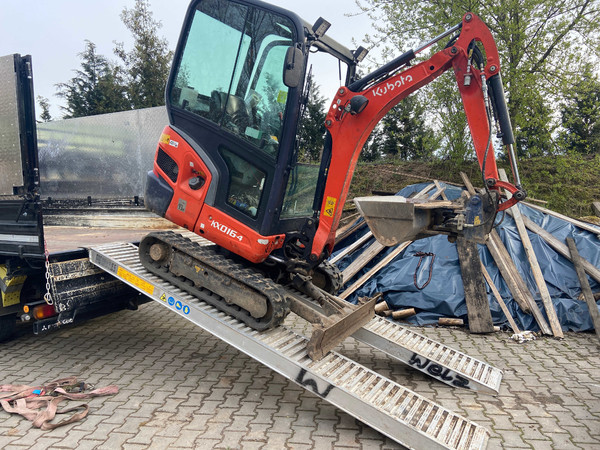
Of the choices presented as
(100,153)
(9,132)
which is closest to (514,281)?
(9,132)

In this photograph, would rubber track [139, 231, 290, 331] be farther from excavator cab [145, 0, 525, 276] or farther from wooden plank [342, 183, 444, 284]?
wooden plank [342, 183, 444, 284]

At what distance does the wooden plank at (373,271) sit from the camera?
6.68m

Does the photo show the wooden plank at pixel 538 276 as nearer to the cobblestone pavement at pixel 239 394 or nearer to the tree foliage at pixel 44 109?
the cobblestone pavement at pixel 239 394

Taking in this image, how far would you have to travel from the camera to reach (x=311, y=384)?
3406 millimetres

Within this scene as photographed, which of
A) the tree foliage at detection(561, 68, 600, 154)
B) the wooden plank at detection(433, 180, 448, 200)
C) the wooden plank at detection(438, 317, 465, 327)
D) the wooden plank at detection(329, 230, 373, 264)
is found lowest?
the wooden plank at detection(438, 317, 465, 327)

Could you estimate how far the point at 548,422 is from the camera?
350 centimetres

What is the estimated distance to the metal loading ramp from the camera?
10.1ft

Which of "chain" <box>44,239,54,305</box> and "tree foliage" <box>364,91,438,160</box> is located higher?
"tree foliage" <box>364,91,438,160</box>

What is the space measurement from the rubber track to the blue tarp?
284 cm

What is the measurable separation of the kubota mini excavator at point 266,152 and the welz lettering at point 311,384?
8.1 inches

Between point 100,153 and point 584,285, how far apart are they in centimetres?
989

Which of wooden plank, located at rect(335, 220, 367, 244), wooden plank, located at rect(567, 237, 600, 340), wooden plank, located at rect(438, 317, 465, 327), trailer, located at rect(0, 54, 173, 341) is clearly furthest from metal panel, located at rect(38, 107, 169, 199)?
wooden plank, located at rect(567, 237, 600, 340)

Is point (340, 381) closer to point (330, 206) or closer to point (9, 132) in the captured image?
point (330, 206)

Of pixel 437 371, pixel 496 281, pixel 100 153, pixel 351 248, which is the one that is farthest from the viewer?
pixel 100 153
